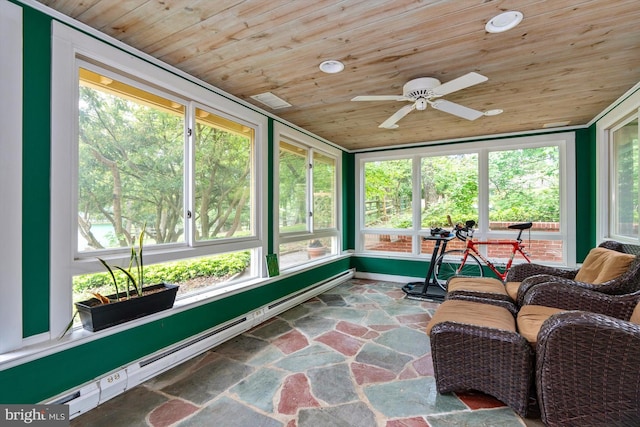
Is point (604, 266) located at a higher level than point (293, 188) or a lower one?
lower

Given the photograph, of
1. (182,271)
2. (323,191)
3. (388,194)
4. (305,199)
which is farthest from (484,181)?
(182,271)

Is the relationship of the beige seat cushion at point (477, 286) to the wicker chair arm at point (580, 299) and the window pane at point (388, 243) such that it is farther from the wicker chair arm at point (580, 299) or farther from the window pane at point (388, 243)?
the window pane at point (388, 243)

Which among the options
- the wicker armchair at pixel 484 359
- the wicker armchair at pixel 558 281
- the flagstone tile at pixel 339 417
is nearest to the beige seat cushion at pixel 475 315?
the wicker armchair at pixel 484 359

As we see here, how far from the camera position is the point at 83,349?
198 cm

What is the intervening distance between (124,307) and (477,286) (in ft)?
10.4

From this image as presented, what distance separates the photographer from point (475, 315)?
228cm

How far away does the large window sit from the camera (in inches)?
167

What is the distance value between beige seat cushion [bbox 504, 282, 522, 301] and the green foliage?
111 inches

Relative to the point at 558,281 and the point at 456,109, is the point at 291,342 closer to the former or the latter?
the point at 558,281

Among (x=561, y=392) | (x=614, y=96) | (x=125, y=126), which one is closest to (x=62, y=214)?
(x=125, y=126)

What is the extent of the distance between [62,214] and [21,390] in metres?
1.02

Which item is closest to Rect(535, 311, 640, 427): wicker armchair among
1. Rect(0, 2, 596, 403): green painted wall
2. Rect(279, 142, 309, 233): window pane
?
Rect(0, 2, 596, 403): green painted wall

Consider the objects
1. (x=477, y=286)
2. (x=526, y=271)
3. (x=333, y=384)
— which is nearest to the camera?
(x=333, y=384)

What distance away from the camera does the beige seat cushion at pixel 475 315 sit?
2138 mm
